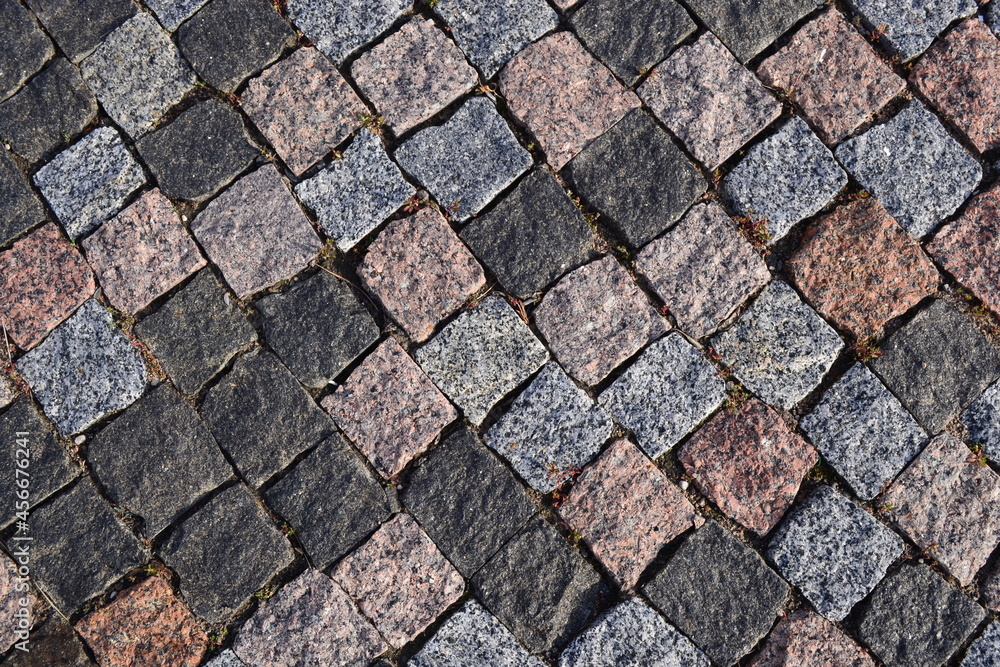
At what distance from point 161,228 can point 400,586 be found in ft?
5.73

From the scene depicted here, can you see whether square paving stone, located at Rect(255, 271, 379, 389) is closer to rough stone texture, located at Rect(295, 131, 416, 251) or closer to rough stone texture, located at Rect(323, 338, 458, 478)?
rough stone texture, located at Rect(323, 338, 458, 478)

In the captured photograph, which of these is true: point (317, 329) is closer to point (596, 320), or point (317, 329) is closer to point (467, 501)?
point (467, 501)

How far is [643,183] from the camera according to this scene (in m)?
2.88

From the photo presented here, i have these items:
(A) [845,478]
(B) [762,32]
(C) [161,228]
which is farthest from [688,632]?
(C) [161,228]

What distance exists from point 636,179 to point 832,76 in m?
0.94

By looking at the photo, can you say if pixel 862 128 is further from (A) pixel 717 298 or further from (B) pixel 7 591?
(B) pixel 7 591

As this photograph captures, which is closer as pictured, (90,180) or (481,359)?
(481,359)

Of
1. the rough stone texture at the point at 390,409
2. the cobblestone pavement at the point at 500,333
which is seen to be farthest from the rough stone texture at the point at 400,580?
the rough stone texture at the point at 390,409

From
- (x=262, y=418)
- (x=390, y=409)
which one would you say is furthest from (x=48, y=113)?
(x=390, y=409)

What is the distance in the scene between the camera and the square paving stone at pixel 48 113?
2.98 m

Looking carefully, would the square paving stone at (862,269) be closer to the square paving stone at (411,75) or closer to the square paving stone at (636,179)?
the square paving stone at (636,179)

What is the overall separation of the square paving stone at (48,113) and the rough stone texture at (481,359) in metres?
1.78

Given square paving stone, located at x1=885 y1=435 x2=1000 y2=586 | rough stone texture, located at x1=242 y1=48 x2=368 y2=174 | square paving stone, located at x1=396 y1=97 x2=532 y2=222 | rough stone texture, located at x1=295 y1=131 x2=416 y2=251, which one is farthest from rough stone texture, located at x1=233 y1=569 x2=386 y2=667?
square paving stone, located at x1=885 y1=435 x2=1000 y2=586

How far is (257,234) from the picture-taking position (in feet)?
9.43
